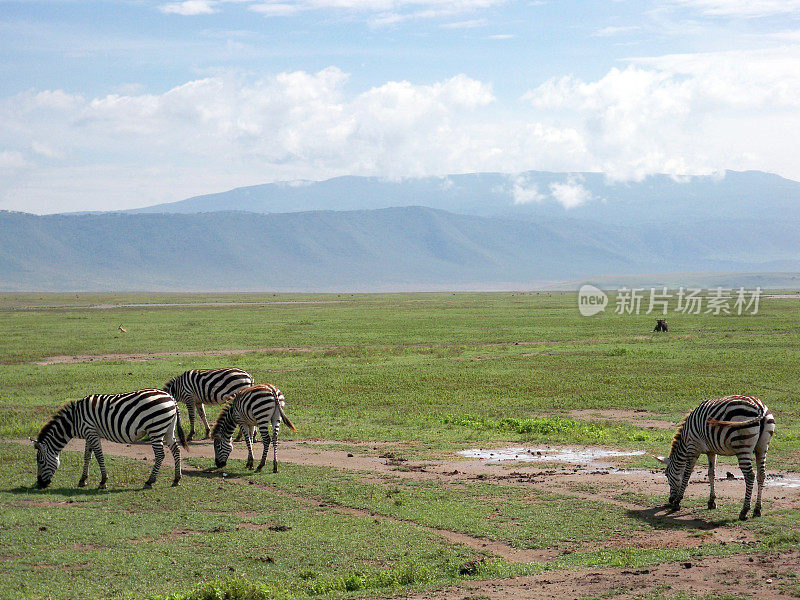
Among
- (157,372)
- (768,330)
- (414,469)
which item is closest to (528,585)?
(414,469)

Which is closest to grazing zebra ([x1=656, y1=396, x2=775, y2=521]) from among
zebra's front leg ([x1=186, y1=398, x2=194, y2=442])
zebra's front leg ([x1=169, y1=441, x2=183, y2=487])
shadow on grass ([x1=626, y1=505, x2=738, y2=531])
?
shadow on grass ([x1=626, y1=505, x2=738, y2=531])

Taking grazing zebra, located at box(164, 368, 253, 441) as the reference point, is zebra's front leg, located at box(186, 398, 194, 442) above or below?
below

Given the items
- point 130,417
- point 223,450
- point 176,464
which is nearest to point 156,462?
point 176,464

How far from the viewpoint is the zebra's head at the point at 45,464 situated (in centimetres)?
1565

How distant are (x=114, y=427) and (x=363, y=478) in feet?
15.3

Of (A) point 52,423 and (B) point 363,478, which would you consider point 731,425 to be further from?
(A) point 52,423

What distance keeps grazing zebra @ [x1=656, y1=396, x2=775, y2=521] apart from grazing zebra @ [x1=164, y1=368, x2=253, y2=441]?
1045cm

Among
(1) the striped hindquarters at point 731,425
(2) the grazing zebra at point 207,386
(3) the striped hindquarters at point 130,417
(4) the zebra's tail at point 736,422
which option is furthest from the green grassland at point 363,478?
(2) the grazing zebra at point 207,386

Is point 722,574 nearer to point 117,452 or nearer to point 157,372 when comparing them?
point 117,452

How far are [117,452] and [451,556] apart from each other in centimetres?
1043

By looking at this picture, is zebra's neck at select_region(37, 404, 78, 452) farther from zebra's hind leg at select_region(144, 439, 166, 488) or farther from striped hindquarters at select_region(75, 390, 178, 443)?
zebra's hind leg at select_region(144, 439, 166, 488)

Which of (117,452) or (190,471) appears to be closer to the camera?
(190,471)

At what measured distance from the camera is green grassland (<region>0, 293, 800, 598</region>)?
11.2 m

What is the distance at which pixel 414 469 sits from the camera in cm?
1733
